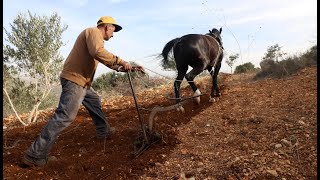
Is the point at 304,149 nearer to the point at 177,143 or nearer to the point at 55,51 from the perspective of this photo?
the point at 177,143

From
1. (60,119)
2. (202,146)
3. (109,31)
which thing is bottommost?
(202,146)

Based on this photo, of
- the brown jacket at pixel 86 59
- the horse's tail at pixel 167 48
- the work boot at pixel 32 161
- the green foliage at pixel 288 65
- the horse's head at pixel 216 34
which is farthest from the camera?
the green foliage at pixel 288 65

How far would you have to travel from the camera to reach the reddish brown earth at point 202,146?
4.12m

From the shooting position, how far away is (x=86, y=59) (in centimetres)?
488

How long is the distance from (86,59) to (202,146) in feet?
6.13

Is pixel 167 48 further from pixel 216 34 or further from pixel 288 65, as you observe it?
pixel 288 65

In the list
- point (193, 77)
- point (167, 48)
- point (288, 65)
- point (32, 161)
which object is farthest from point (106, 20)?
point (288, 65)

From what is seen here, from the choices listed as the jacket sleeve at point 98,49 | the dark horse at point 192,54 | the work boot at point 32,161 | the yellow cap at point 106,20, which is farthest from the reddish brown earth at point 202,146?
the yellow cap at point 106,20

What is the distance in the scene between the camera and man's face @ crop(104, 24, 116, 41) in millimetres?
4946

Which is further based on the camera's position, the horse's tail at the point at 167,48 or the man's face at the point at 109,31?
the horse's tail at the point at 167,48

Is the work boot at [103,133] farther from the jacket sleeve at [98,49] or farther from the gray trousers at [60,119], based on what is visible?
the jacket sleeve at [98,49]

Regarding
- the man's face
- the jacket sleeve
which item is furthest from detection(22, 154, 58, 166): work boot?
the man's face

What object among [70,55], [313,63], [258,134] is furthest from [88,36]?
[313,63]

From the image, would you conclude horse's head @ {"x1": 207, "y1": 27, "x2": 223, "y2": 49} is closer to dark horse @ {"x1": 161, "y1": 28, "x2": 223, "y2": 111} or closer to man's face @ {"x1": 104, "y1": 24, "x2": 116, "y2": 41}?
dark horse @ {"x1": 161, "y1": 28, "x2": 223, "y2": 111}
